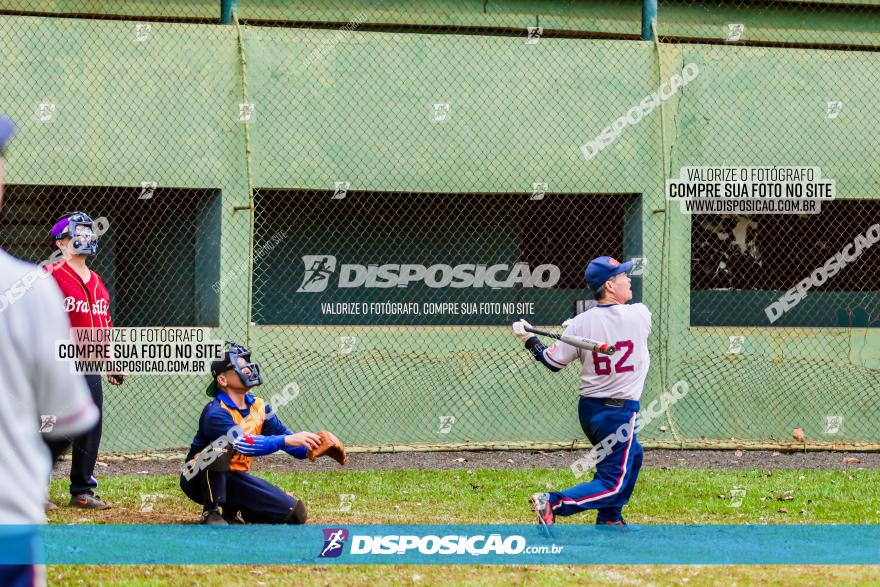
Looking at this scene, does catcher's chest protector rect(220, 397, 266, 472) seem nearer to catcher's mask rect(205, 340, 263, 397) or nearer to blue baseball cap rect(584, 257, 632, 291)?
catcher's mask rect(205, 340, 263, 397)

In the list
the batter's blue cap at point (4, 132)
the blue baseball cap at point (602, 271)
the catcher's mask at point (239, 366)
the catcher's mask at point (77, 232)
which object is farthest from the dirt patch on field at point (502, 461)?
the batter's blue cap at point (4, 132)

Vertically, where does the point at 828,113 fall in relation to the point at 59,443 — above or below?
above

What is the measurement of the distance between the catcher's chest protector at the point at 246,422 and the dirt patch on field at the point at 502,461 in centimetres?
318

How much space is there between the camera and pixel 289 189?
12609 mm

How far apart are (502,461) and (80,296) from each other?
4808 millimetres

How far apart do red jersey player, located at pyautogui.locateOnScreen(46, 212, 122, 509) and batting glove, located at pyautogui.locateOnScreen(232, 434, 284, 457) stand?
165 cm

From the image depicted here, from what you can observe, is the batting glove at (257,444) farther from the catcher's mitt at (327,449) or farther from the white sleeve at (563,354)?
the white sleeve at (563,354)

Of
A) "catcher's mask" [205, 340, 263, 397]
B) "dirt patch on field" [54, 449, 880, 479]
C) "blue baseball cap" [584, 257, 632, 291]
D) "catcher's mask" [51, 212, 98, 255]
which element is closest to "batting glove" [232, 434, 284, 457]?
"catcher's mask" [205, 340, 263, 397]

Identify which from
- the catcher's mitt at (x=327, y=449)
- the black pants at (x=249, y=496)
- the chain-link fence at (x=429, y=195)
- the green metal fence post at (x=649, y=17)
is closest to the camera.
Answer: the catcher's mitt at (x=327, y=449)

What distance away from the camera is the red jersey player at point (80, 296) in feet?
29.0

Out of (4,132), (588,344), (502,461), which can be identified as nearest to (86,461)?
(588,344)

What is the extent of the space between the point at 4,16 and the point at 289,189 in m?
3.14

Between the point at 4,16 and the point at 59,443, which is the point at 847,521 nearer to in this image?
the point at 59,443

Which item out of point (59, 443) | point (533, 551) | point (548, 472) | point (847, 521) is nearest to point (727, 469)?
point (548, 472)
